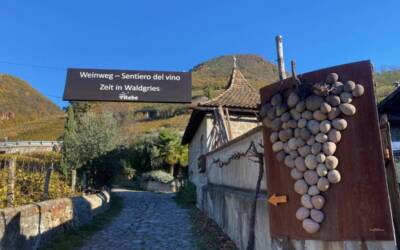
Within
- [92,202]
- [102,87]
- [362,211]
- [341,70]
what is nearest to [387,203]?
[362,211]

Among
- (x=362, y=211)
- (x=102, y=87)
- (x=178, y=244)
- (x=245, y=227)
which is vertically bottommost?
(x=178, y=244)

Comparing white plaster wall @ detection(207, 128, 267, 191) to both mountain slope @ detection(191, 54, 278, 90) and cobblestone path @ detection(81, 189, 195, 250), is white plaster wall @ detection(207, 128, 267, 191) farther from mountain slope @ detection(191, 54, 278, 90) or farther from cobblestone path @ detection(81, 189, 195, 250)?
mountain slope @ detection(191, 54, 278, 90)

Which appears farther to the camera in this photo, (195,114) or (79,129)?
(79,129)

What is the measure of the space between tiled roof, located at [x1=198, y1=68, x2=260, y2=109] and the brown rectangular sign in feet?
9.67

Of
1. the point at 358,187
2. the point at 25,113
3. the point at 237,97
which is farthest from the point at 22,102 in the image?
the point at 358,187

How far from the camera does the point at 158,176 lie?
97.6 ft

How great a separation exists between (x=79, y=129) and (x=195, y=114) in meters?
11.5

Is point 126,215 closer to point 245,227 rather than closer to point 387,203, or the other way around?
point 245,227

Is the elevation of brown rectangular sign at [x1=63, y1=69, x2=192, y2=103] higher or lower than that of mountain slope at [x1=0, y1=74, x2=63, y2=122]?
lower

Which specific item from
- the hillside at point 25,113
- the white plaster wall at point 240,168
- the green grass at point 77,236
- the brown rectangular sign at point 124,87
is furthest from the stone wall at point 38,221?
the hillside at point 25,113

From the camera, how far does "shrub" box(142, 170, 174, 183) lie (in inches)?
1161

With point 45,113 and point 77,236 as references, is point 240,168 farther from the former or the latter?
point 45,113

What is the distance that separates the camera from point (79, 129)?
72.3ft

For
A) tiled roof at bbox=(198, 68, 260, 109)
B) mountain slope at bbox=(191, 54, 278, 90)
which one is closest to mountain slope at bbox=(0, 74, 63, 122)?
mountain slope at bbox=(191, 54, 278, 90)
